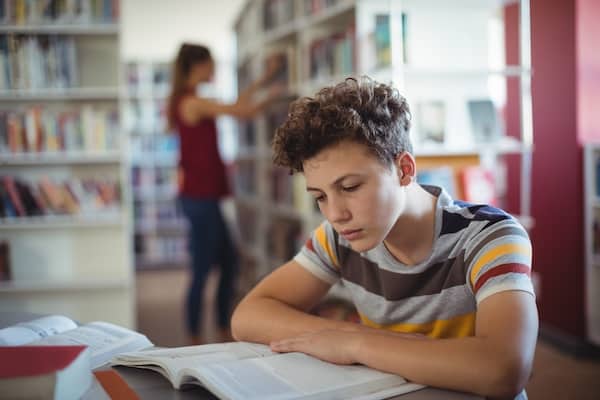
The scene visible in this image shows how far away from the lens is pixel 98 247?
3547 mm

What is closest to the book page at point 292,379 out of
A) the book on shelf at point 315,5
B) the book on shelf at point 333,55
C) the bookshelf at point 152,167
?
the book on shelf at point 333,55

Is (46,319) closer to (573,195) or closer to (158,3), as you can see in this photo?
(573,195)

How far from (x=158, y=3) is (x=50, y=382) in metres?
7.52

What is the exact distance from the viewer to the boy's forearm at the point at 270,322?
3.59ft

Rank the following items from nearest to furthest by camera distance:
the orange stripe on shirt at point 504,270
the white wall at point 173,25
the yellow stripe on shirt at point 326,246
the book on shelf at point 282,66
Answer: the orange stripe on shirt at point 504,270 → the yellow stripe on shirt at point 326,246 → the book on shelf at point 282,66 → the white wall at point 173,25

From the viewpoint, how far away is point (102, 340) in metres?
1.04

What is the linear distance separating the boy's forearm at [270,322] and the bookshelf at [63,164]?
2413 mm

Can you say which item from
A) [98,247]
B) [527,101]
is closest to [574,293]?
[527,101]

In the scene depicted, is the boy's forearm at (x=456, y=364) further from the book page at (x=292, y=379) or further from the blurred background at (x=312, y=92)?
the blurred background at (x=312, y=92)

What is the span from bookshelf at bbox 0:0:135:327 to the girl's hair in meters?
0.33

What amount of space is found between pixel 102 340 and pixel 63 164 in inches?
105

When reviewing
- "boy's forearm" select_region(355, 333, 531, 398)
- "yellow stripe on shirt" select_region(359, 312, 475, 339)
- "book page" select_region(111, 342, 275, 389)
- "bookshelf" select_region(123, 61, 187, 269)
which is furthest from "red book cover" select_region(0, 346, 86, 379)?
"bookshelf" select_region(123, 61, 187, 269)

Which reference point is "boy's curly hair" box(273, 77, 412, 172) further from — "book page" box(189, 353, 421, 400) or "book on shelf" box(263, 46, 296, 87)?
"book on shelf" box(263, 46, 296, 87)

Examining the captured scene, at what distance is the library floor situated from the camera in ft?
8.66
